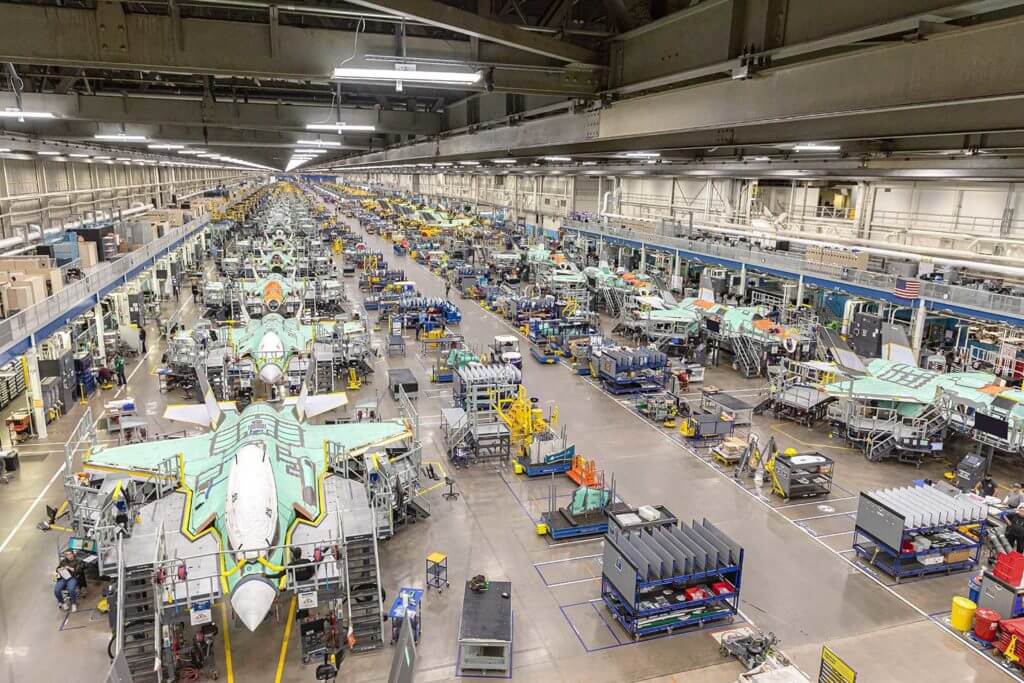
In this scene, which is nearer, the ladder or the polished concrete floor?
the polished concrete floor

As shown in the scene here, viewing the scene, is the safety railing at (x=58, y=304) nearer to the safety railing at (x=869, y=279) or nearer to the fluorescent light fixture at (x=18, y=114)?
the fluorescent light fixture at (x=18, y=114)

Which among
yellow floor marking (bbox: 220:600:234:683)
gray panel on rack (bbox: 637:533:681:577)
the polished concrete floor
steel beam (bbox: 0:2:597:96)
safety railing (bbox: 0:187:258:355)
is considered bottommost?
yellow floor marking (bbox: 220:600:234:683)

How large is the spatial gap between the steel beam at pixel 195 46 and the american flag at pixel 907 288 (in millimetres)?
29549

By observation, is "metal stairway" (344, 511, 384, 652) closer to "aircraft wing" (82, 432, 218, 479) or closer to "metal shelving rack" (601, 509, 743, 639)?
"metal shelving rack" (601, 509, 743, 639)

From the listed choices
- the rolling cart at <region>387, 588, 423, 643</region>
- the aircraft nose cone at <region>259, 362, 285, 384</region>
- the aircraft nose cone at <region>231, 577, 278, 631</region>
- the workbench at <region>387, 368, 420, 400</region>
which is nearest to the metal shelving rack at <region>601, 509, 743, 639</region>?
the rolling cart at <region>387, 588, 423, 643</region>

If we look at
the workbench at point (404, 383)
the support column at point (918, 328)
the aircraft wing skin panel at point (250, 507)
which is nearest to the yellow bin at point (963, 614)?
the aircraft wing skin panel at point (250, 507)

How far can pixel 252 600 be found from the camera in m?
11.9

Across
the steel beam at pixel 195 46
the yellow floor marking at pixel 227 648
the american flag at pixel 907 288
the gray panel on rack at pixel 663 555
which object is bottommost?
the yellow floor marking at pixel 227 648

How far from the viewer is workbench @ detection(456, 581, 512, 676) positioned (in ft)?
42.6

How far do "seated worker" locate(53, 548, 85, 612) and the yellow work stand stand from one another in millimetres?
8055

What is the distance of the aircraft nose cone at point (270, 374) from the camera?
2627 centimetres

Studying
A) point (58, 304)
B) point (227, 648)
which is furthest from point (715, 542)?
point (58, 304)

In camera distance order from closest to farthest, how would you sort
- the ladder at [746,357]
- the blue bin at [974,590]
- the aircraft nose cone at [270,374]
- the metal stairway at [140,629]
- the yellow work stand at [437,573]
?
1. the metal stairway at [140,629]
2. the blue bin at [974,590]
3. the yellow work stand at [437,573]
4. the aircraft nose cone at [270,374]
5. the ladder at [746,357]

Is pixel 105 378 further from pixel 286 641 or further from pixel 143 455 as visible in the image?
pixel 286 641
